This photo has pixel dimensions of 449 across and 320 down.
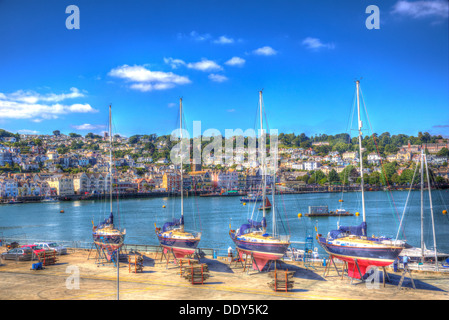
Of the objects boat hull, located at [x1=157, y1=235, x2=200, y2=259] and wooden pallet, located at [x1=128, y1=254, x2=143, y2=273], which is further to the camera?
boat hull, located at [x1=157, y1=235, x2=200, y2=259]

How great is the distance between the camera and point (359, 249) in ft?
45.8

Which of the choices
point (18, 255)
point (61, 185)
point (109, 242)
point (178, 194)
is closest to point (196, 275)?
point (109, 242)

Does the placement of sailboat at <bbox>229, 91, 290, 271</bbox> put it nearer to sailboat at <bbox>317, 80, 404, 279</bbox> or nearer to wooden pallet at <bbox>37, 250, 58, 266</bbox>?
sailboat at <bbox>317, 80, 404, 279</bbox>

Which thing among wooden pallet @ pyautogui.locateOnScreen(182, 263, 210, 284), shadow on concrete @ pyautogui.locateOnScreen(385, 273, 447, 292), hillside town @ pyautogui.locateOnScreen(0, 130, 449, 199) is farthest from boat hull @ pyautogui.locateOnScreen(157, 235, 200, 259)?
hillside town @ pyautogui.locateOnScreen(0, 130, 449, 199)

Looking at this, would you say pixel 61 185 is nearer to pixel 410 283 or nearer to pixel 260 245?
pixel 260 245

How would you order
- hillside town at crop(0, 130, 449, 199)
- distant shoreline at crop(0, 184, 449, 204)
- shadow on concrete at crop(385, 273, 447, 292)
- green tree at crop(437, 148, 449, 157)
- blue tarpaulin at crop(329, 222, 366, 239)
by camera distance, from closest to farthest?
shadow on concrete at crop(385, 273, 447, 292), blue tarpaulin at crop(329, 222, 366, 239), distant shoreline at crop(0, 184, 449, 204), hillside town at crop(0, 130, 449, 199), green tree at crop(437, 148, 449, 157)

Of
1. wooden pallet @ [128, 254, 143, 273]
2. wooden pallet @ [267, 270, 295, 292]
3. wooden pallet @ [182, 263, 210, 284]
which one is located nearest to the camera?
wooden pallet @ [267, 270, 295, 292]

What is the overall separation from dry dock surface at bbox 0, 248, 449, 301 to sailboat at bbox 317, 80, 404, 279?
671 millimetres

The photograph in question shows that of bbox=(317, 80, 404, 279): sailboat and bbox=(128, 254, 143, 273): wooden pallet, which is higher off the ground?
bbox=(317, 80, 404, 279): sailboat

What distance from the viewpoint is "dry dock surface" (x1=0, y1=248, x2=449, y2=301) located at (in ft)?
40.1

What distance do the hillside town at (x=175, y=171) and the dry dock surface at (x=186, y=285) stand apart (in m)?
64.9

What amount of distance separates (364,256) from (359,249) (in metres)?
0.28

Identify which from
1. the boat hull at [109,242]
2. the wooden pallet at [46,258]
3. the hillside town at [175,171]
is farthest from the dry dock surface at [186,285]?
the hillside town at [175,171]
